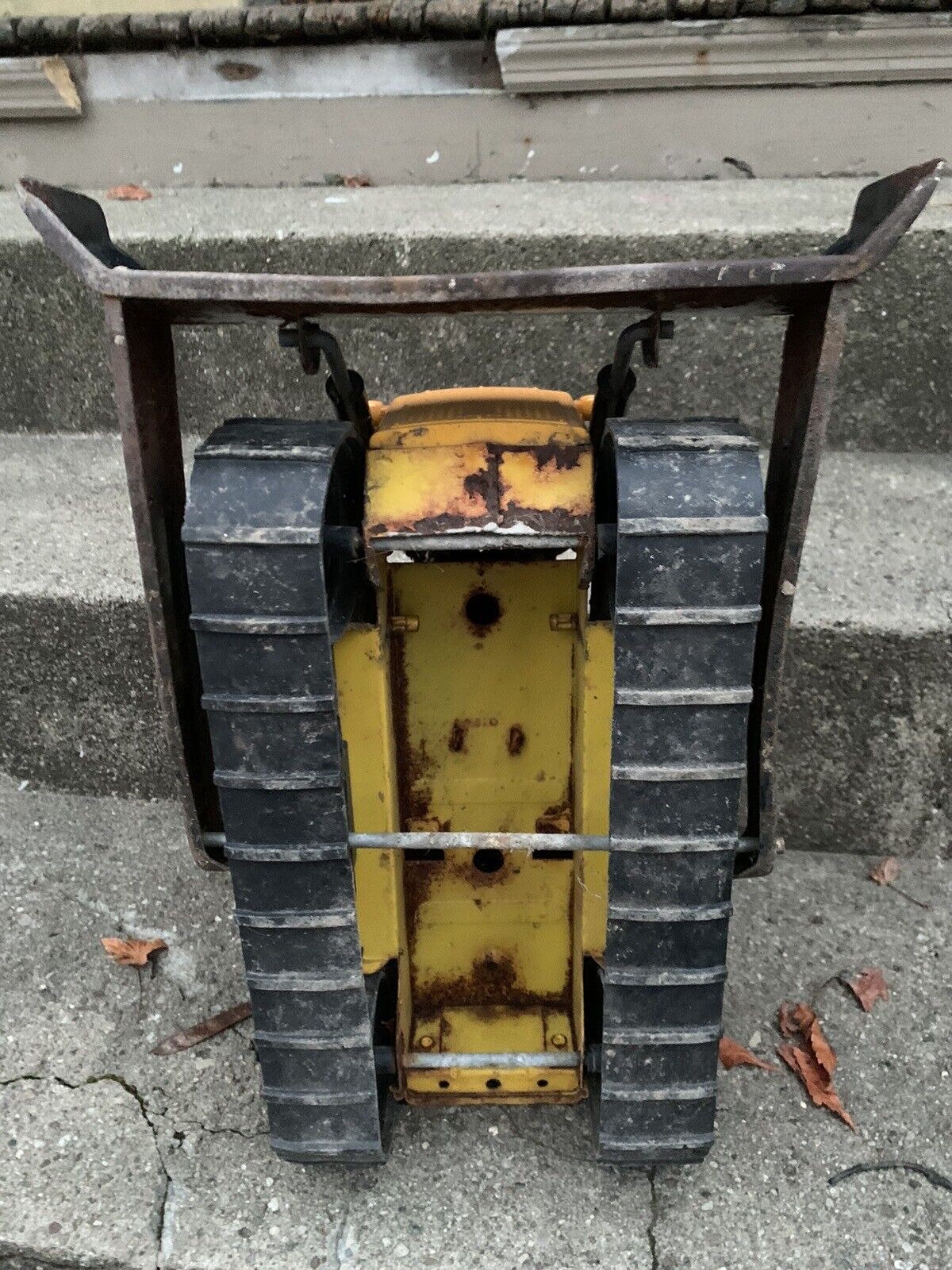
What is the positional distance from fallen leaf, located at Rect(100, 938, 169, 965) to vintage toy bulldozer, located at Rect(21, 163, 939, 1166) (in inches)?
21.9

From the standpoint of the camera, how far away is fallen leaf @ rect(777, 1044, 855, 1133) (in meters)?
1.49

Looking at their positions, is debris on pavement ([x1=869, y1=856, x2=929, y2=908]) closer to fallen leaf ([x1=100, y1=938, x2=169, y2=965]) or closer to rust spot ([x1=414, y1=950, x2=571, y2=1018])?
rust spot ([x1=414, y1=950, x2=571, y2=1018])

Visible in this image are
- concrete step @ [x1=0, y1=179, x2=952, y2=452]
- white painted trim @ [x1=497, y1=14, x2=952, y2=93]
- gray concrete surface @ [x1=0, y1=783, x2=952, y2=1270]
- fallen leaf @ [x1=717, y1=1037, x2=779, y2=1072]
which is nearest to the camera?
gray concrete surface @ [x1=0, y1=783, x2=952, y2=1270]

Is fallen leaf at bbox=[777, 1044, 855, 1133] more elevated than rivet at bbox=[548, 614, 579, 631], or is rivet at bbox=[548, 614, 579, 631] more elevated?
rivet at bbox=[548, 614, 579, 631]

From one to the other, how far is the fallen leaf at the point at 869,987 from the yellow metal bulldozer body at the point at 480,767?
570 mm

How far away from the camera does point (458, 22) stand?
267cm

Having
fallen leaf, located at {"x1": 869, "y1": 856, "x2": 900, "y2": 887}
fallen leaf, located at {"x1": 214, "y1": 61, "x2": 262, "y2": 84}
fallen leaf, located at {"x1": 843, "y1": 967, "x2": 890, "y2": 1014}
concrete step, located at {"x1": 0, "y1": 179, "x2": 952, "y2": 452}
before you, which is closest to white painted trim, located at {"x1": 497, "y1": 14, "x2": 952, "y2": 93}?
concrete step, located at {"x1": 0, "y1": 179, "x2": 952, "y2": 452}

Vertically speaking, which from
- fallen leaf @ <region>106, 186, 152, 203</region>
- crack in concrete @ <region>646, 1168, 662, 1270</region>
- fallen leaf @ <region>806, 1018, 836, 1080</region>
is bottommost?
crack in concrete @ <region>646, 1168, 662, 1270</region>

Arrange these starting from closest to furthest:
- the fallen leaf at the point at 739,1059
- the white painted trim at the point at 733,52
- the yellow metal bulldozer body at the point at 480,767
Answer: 1. the yellow metal bulldozer body at the point at 480,767
2. the fallen leaf at the point at 739,1059
3. the white painted trim at the point at 733,52

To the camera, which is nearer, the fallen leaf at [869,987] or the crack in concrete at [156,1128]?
the crack in concrete at [156,1128]

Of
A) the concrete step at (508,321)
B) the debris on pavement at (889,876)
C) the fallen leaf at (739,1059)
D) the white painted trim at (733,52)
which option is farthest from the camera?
the white painted trim at (733,52)

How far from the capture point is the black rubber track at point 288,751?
103 centimetres

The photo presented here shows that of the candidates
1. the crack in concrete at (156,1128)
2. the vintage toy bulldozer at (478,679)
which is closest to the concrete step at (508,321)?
the vintage toy bulldozer at (478,679)

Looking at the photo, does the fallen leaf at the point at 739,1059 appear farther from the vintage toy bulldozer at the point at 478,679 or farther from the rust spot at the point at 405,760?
the rust spot at the point at 405,760
